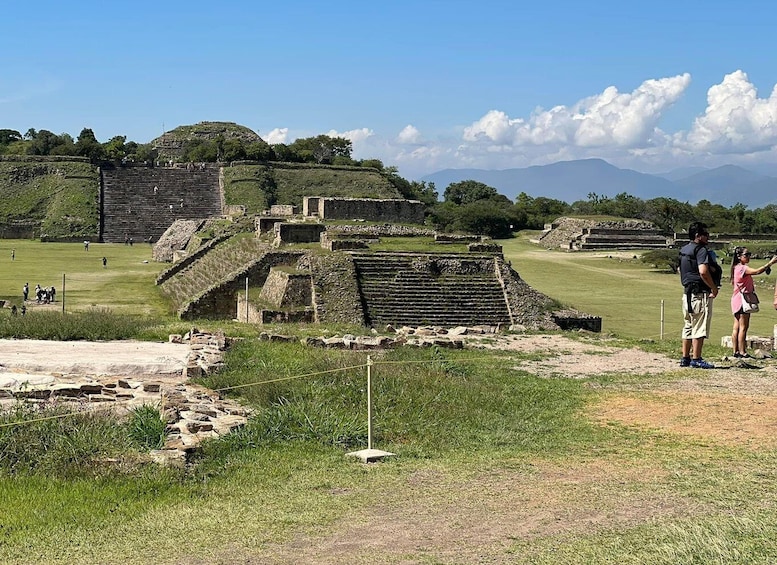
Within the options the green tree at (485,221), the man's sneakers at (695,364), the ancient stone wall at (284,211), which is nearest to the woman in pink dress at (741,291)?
the man's sneakers at (695,364)

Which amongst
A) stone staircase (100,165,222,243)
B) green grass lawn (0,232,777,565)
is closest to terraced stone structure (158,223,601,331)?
green grass lawn (0,232,777,565)

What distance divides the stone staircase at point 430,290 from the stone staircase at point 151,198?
4141 centimetres

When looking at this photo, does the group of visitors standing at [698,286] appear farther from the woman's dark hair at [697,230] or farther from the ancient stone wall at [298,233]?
the ancient stone wall at [298,233]

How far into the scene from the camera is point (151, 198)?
69688 millimetres

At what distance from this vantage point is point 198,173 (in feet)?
246

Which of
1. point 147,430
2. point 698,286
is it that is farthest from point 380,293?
point 147,430

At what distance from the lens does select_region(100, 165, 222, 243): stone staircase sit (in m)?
65.2

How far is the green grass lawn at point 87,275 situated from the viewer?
29.2 m

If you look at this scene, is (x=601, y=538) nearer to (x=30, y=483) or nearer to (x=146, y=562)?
(x=146, y=562)

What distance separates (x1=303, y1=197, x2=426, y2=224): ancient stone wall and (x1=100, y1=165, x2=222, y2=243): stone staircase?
25761 millimetres

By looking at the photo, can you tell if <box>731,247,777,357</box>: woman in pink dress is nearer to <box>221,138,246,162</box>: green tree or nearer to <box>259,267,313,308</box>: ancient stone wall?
<box>259,267,313,308</box>: ancient stone wall

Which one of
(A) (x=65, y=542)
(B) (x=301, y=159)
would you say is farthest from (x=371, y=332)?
(B) (x=301, y=159)

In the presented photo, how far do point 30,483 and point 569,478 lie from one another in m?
4.05

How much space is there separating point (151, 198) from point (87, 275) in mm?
33304
